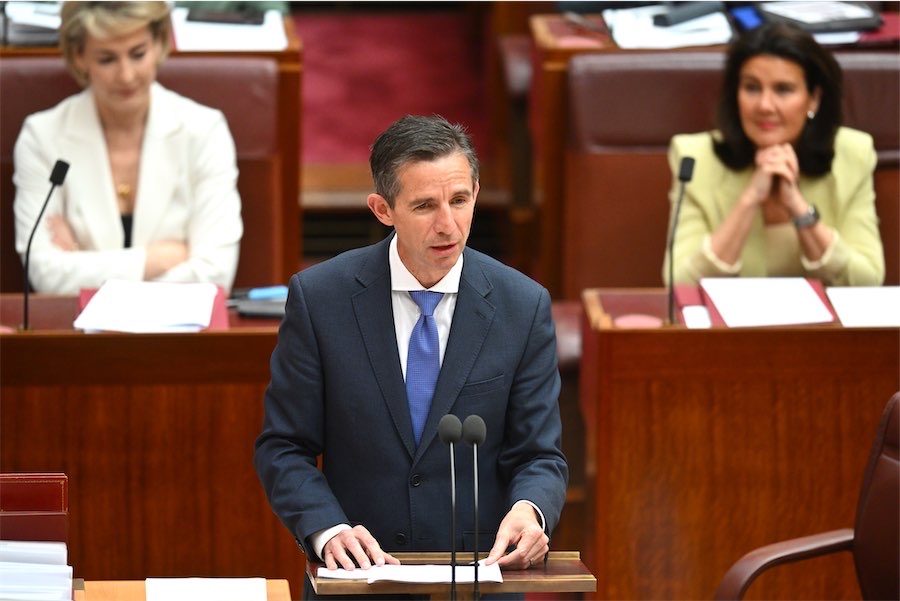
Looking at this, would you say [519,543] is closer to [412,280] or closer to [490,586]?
[490,586]

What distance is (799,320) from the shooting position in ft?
8.38

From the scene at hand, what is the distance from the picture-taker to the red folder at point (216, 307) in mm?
2545

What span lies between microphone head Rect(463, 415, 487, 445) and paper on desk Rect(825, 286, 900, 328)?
3.84ft

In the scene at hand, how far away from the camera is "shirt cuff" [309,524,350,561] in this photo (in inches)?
66.8

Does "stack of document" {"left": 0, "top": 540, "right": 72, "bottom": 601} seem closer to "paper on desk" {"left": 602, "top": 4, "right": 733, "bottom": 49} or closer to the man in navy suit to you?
the man in navy suit

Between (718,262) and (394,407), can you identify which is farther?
(718,262)

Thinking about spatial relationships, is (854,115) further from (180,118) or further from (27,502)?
(27,502)

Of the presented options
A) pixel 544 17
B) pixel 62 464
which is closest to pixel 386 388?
pixel 62 464

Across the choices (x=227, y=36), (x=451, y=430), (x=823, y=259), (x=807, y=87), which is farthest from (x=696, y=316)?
(x=227, y=36)

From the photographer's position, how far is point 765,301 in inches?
103

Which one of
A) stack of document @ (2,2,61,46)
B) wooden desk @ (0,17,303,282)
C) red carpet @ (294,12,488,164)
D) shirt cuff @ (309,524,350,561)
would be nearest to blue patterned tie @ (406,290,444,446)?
shirt cuff @ (309,524,350,561)

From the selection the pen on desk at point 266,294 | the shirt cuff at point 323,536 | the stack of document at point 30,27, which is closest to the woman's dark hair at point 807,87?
the pen on desk at point 266,294

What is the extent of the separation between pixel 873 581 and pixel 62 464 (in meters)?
1.27

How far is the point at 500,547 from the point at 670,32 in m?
2.02
